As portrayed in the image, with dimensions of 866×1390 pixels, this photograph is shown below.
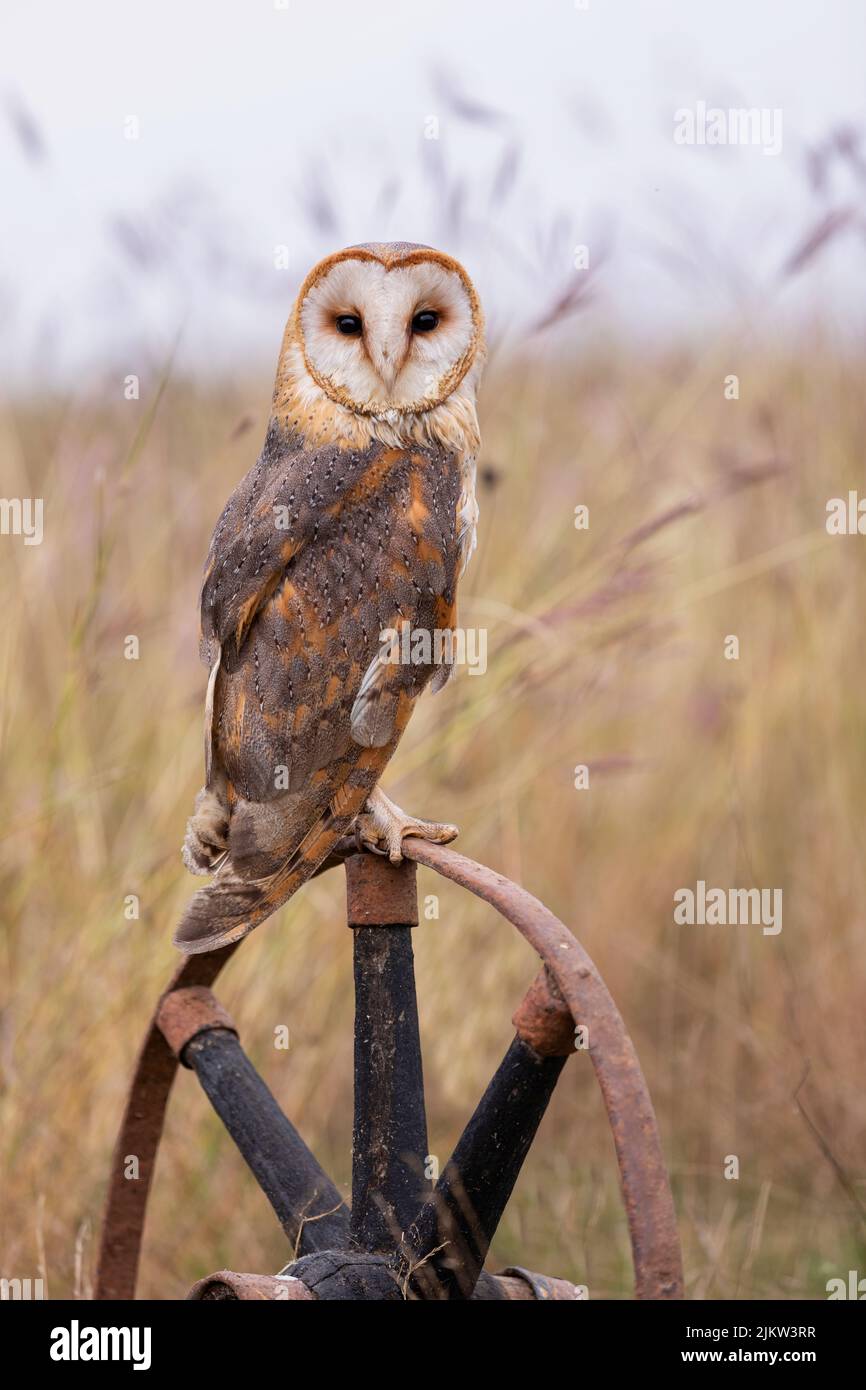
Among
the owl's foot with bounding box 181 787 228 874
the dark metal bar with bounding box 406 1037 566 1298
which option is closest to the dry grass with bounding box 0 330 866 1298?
the owl's foot with bounding box 181 787 228 874

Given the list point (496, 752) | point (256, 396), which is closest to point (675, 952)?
point (496, 752)

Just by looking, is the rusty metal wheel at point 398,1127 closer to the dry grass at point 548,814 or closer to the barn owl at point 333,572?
the barn owl at point 333,572

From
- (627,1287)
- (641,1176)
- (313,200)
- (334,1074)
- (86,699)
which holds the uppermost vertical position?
(313,200)

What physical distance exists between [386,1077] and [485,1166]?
16 centimetres

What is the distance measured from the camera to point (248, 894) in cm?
149

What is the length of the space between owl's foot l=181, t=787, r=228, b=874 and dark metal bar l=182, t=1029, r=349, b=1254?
0.66 ft

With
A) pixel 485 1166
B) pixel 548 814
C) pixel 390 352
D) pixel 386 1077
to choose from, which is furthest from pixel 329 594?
pixel 548 814

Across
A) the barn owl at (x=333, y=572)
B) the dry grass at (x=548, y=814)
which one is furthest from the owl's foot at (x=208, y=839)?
the dry grass at (x=548, y=814)

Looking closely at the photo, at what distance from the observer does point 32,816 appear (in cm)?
236

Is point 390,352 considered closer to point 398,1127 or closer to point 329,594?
point 329,594

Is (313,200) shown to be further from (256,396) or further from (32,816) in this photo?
(256,396)

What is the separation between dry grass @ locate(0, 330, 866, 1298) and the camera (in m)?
2.34

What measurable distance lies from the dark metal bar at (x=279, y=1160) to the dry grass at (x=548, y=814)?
1.43 feet
